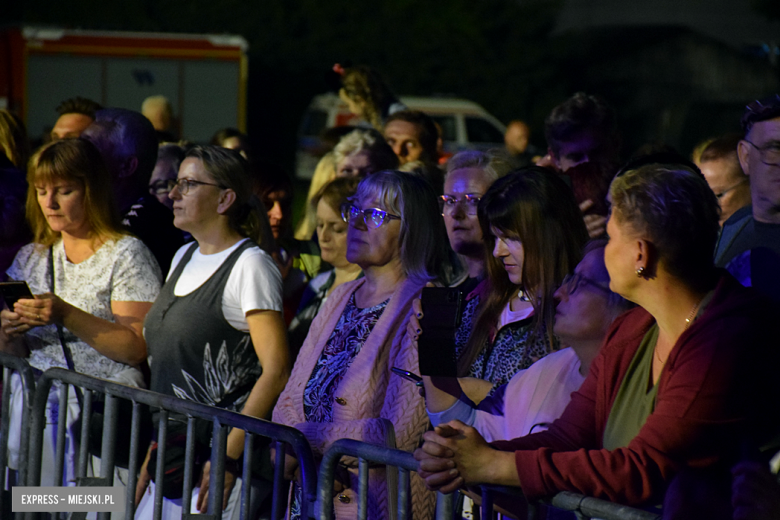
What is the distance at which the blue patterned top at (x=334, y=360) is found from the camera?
3.41m

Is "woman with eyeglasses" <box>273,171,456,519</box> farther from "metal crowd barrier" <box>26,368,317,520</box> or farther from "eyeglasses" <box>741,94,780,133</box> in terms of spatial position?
"eyeglasses" <box>741,94,780,133</box>

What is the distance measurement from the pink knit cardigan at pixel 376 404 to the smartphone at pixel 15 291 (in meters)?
1.21

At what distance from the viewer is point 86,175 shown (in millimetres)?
4246

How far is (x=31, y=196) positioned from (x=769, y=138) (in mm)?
3354

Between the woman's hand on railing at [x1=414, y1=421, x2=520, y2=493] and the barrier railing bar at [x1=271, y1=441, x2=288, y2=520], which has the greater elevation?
the woman's hand on railing at [x1=414, y1=421, x2=520, y2=493]

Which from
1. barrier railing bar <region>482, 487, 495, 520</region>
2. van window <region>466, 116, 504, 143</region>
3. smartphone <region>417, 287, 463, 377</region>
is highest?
van window <region>466, 116, 504, 143</region>

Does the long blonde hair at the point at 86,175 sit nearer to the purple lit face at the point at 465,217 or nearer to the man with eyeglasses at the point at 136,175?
the man with eyeglasses at the point at 136,175

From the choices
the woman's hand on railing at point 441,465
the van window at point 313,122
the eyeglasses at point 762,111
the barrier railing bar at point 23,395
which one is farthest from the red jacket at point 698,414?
the van window at point 313,122

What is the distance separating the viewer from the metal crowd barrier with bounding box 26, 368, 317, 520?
9.68ft

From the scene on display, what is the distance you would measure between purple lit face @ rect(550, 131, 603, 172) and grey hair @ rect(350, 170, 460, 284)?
1.28 meters

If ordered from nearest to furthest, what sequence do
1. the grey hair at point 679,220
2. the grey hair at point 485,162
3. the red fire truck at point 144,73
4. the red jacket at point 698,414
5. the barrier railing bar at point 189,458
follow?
the red jacket at point 698,414, the grey hair at point 679,220, the barrier railing bar at point 189,458, the grey hair at point 485,162, the red fire truck at point 144,73

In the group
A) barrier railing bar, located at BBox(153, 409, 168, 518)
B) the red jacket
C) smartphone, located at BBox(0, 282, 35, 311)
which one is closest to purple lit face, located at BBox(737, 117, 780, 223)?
the red jacket

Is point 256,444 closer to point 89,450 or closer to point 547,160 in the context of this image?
point 89,450

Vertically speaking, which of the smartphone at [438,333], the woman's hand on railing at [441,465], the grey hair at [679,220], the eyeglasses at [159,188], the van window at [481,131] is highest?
the van window at [481,131]
